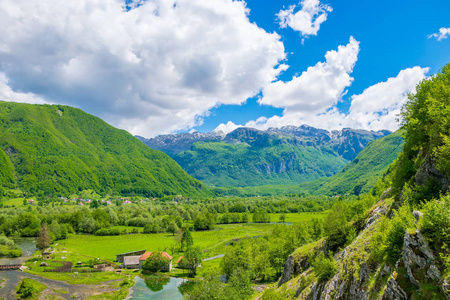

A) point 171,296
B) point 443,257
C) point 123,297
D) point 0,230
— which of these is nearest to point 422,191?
point 443,257

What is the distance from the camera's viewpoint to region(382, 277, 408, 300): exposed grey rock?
17.1 metres

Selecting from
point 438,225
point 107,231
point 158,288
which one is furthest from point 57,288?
point 438,225

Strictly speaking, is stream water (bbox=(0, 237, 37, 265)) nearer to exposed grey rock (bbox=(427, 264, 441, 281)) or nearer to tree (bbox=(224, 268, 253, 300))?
tree (bbox=(224, 268, 253, 300))

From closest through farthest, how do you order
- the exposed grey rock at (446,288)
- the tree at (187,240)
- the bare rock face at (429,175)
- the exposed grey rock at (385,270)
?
1. the exposed grey rock at (446,288)
2. the exposed grey rock at (385,270)
3. the bare rock face at (429,175)
4. the tree at (187,240)

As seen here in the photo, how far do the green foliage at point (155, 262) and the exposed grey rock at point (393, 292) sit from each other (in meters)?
83.9

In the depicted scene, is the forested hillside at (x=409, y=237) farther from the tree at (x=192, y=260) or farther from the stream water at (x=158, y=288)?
the tree at (x=192, y=260)

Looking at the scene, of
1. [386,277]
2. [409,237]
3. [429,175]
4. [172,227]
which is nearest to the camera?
[409,237]

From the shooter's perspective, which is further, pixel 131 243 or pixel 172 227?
pixel 172 227

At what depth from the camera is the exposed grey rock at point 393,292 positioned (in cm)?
1709

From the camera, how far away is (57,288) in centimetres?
7175

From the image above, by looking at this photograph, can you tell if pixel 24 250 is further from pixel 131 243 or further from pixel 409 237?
pixel 409 237

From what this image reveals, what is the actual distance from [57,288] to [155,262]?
95.1 ft

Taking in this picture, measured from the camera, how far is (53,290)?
230ft

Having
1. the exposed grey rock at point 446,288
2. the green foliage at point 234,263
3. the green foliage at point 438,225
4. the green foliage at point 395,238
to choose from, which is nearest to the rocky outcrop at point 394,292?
the green foliage at point 395,238
